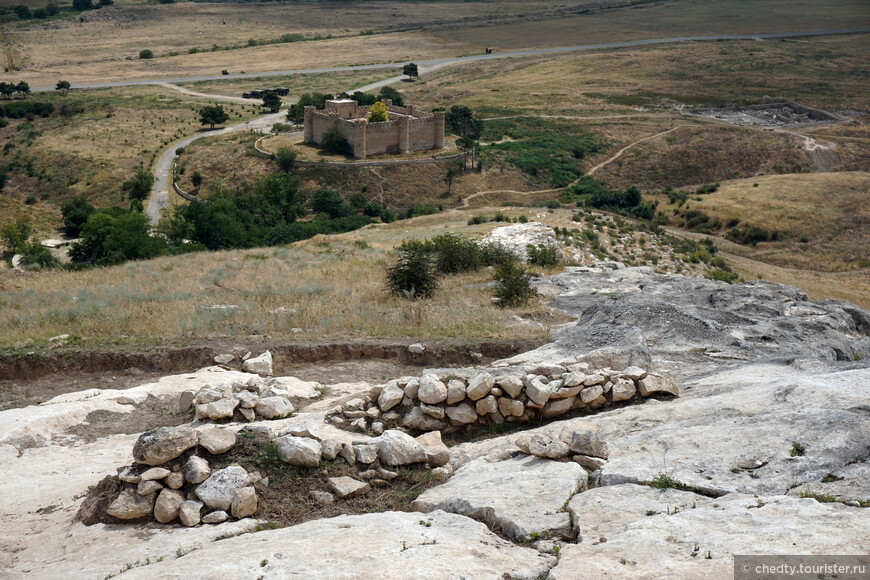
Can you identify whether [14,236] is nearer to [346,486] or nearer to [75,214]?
[75,214]

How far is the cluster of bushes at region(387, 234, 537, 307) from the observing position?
52.7ft

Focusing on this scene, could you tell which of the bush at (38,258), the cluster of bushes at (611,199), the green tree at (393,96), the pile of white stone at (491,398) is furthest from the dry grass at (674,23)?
the pile of white stone at (491,398)

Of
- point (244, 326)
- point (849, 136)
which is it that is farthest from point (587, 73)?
point (244, 326)

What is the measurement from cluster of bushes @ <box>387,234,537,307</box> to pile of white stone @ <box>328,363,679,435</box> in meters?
6.80

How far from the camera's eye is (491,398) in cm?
874

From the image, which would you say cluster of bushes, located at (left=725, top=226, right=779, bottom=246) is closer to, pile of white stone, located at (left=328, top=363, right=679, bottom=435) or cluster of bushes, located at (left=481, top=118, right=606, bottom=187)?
cluster of bushes, located at (left=481, top=118, right=606, bottom=187)

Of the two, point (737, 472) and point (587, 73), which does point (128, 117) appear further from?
point (737, 472)

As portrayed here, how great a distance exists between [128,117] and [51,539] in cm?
7387

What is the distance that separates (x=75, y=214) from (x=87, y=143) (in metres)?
18.6

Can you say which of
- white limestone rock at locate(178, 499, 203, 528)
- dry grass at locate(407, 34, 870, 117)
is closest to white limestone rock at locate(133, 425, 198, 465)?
white limestone rock at locate(178, 499, 203, 528)

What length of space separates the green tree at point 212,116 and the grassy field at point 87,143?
1015 mm

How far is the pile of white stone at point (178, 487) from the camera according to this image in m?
6.69

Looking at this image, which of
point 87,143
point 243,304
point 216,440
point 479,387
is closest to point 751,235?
point 243,304

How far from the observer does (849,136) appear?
67000mm
